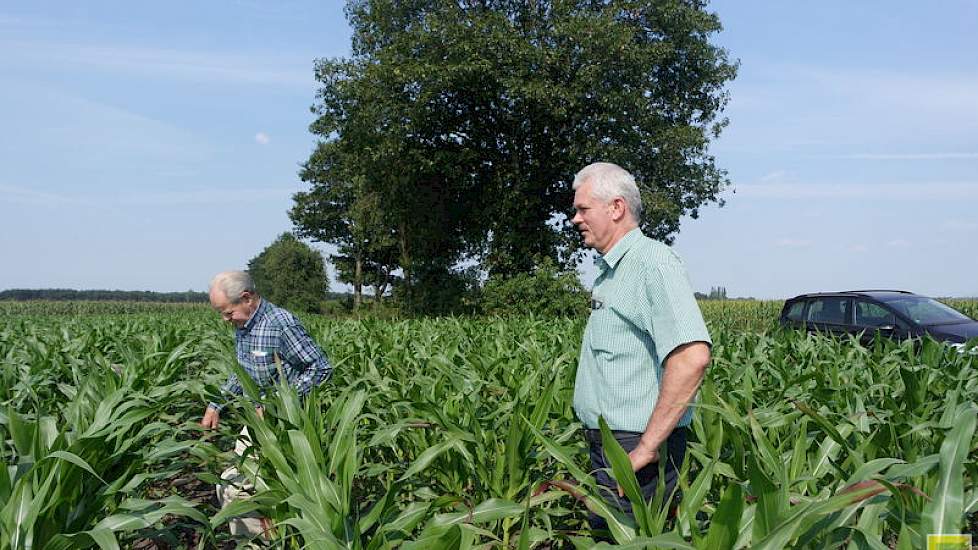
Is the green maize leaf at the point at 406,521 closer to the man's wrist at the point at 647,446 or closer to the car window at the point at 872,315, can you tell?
the man's wrist at the point at 647,446

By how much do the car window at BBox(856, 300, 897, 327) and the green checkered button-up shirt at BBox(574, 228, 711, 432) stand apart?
442 inches

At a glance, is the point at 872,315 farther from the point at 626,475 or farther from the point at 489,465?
the point at 626,475

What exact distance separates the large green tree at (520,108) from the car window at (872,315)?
450 inches

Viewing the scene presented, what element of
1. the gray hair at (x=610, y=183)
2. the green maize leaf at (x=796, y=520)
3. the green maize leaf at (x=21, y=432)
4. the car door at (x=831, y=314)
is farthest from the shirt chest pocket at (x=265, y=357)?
the car door at (x=831, y=314)

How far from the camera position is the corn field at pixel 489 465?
2.23 metres

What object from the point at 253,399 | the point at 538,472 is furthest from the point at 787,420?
the point at 253,399

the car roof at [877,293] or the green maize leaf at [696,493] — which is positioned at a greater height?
the car roof at [877,293]

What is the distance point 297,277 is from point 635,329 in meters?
57.2

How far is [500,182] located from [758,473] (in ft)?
82.3

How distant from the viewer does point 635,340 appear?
278cm

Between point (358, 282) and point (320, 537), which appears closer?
point (320, 537)

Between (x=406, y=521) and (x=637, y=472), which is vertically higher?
(x=637, y=472)

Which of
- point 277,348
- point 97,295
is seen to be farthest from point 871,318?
point 97,295

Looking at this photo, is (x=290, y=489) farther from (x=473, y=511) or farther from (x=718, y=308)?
(x=718, y=308)
